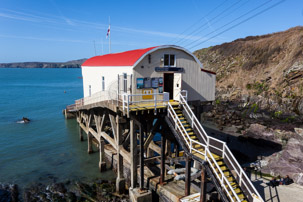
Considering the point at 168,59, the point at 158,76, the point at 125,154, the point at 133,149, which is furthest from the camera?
the point at 125,154

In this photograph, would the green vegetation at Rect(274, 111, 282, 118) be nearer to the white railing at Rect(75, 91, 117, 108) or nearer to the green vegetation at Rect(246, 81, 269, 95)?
the green vegetation at Rect(246, 81, 269, 95)

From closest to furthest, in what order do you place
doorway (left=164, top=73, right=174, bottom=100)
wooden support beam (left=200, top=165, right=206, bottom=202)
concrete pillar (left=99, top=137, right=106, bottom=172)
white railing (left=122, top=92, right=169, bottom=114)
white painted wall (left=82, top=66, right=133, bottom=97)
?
wooden support beam (left=200, top=165, right=206, bottom=202) → white railing (left=122, top=92, right=169, bottom=114) → white painted wall (left=82, top=66, right=133, bottom=97) → doorway (left=164, top=73, right=174, bottom=100) → concrete pillar (left=99, top=137, right=106, bottom=172)

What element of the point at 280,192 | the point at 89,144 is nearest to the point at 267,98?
the point at 280,192

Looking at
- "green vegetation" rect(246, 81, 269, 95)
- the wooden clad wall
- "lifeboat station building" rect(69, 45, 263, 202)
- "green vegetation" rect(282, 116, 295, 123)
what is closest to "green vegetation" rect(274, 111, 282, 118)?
"green vegetation" rect(282, 116, 295, 123)

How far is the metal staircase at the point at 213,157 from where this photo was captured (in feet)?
35.9

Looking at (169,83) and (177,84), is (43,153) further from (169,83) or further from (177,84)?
(177,84)

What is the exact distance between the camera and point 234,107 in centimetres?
4262

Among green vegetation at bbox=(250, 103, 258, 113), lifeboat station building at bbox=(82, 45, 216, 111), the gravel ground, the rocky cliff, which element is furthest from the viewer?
green vegetation at bbox=(250, 103, 258, 113)

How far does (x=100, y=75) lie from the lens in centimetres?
1992

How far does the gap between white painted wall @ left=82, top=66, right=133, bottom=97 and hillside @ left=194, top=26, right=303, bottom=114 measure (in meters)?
30.2

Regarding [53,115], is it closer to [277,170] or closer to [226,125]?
[226,125]

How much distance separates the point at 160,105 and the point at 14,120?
38775 mm

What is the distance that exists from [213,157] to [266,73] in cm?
4208

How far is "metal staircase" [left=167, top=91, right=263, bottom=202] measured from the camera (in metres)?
11.0
